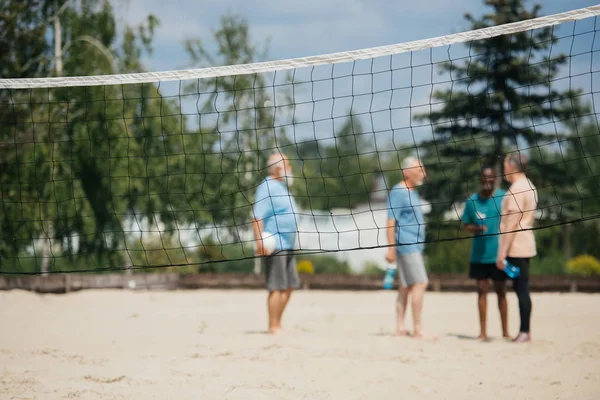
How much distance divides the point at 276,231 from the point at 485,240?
5.69ft

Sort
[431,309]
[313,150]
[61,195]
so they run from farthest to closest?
1. [313,150]
2. [61,195]
3. [431,309]

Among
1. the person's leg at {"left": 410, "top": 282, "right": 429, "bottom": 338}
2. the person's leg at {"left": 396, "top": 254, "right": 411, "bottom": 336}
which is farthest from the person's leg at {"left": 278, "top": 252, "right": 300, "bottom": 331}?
the person's leg at {"left": 410, "top": 282, "right": 429, "bottom": 338}

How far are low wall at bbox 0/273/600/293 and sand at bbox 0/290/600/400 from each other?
2038 mm

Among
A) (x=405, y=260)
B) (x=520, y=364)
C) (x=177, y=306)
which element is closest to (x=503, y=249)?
(x=405, y=260)

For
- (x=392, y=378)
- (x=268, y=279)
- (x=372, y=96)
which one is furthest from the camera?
(x=268, y=279)

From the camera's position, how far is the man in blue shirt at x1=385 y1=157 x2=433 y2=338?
689 centimetres

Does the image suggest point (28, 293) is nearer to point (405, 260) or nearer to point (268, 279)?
point (268, 279)

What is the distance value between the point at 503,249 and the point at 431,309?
413cm

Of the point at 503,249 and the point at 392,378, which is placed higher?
the point at 503,249

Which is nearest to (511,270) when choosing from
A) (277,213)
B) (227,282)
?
(277,213)

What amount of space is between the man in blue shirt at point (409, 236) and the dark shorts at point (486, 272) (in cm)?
42

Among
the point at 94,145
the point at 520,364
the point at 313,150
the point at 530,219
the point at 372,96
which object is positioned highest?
the point at 313,150

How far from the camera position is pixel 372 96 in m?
6.03

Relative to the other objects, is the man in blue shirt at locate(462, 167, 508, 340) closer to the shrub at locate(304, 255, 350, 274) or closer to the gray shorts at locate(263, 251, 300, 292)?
the gray shorts at locate(263, 251, 300, 292)
